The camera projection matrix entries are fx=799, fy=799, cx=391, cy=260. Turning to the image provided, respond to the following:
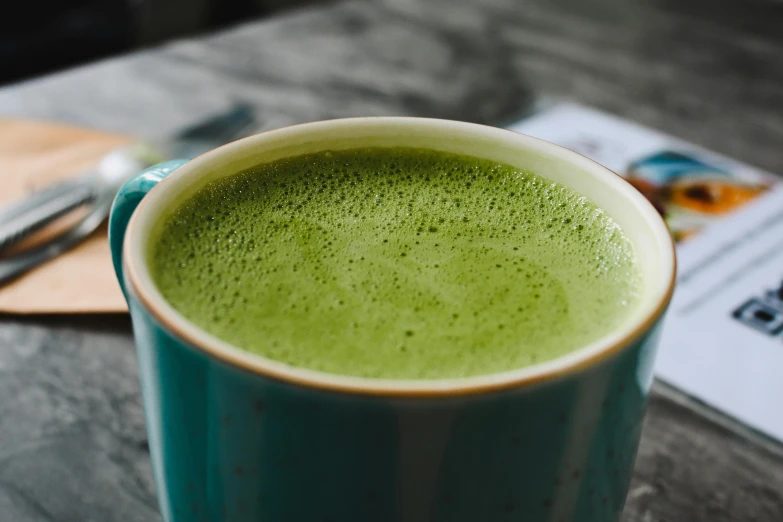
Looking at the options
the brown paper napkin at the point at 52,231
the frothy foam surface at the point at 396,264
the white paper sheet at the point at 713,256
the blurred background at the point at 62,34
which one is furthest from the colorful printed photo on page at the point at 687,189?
the blurred background at the point at 62,34

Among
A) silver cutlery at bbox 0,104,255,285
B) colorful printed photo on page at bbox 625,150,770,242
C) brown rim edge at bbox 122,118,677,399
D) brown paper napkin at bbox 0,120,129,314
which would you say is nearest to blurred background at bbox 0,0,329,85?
brown paper napkin at bbox 0,120,129,314

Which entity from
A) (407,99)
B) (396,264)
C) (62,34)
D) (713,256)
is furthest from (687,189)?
(62,34)

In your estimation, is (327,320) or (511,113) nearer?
(327,320)

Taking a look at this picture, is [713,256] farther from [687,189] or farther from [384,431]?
[384,431]

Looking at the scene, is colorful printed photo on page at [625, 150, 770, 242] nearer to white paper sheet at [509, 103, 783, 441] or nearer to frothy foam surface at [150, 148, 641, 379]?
white paper sheet at [509, 103, 783, 441]

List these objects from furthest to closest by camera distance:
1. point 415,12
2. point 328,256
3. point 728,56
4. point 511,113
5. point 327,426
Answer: point 415,12 < point 728,56 < point 511,113 < point 328,256 < point 327,426

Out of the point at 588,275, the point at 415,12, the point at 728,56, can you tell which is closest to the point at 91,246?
the point at 588,275

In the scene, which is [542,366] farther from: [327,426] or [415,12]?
[415,12]

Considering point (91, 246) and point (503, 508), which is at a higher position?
point (503, 508)

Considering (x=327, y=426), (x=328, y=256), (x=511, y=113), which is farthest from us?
(x=511, y=113)
